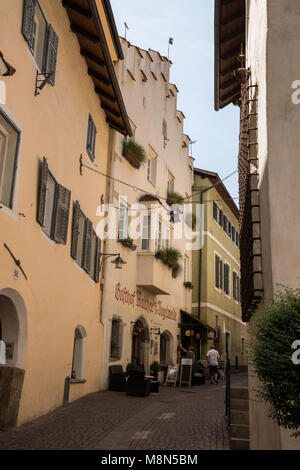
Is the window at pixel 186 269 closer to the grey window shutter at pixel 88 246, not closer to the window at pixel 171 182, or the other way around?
the window at pixel 171 182

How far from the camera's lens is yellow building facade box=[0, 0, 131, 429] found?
8273 millimetres

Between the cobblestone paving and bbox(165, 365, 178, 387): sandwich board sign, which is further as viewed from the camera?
bbox(165, 365, 178, 387): sandwich board sign

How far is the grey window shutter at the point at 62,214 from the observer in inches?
425

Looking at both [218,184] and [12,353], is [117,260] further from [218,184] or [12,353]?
[218,184]

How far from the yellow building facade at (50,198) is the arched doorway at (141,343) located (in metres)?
4.04

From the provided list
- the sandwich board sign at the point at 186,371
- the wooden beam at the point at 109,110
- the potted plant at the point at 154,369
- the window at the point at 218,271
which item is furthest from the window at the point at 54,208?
the window at the point at 218,271

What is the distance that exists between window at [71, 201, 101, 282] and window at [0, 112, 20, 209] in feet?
13.5

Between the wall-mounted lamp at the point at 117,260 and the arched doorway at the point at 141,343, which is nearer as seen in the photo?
the wall-mounted lamp at the point at 117,260

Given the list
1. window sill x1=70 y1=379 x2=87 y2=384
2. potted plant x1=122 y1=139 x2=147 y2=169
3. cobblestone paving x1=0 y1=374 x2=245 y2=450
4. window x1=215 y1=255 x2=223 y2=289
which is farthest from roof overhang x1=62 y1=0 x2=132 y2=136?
window x1=215 y1=255 x2=223 y2=289

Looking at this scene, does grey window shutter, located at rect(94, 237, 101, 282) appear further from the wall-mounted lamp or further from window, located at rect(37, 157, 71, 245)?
window, located at rect(37, 157, 71, 245)

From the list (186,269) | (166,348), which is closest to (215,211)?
(186,269)

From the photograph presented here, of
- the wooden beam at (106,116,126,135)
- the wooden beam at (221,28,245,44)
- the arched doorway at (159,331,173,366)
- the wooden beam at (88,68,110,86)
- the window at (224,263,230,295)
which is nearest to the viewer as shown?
the wooden beam at (221,28,245,44)

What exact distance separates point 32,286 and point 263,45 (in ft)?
17.9
